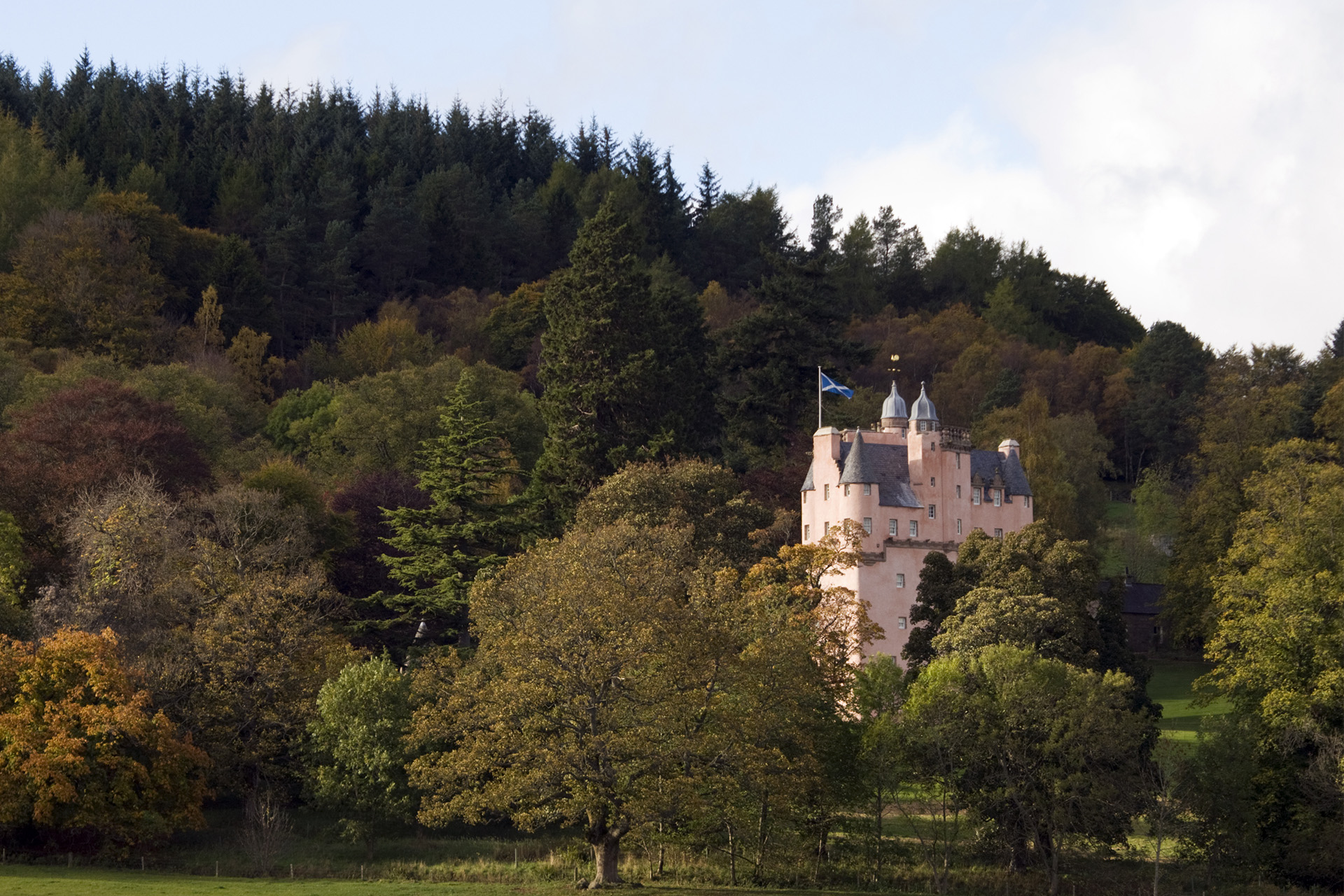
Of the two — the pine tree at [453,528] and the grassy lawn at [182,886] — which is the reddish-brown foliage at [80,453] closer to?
the pine tree at [453,528]

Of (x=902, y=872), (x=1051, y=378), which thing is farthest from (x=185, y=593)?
(x=1051, y=378)

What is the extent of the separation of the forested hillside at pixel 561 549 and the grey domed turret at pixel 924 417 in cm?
701

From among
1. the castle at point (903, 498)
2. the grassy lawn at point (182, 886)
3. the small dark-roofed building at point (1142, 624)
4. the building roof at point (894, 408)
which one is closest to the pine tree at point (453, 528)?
the castle at point (903, 498)

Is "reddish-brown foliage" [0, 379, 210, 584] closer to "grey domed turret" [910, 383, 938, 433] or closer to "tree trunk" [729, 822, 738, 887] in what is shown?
"tree trunk" [729, 822, 738, 887]

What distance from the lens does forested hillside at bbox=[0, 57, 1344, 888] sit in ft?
152

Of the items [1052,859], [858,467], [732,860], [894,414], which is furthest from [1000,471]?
[732,860]

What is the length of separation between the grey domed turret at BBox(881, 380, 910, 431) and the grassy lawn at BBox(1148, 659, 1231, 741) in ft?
56.2

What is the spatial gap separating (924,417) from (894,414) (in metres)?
2.97

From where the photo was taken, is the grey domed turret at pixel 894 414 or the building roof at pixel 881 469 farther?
the grey domed turret at pixel 894 414

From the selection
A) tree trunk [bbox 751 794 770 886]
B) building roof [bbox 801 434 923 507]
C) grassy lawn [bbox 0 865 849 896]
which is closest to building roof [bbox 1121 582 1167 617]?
building roof [bbox 801 434 923 507]

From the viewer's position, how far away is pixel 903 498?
6944cm

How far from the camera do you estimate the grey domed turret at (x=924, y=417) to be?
71000 mm

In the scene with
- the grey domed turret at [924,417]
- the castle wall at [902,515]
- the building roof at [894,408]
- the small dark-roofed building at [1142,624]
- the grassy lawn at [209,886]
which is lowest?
the grassy lawn at [209,886]

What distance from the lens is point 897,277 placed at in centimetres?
13488
